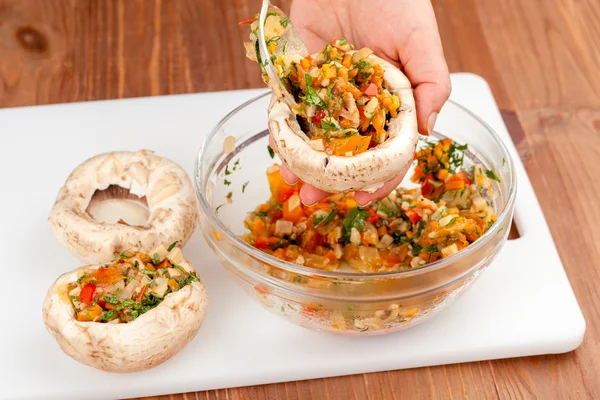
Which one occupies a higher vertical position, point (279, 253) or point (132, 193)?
point (132, 193)

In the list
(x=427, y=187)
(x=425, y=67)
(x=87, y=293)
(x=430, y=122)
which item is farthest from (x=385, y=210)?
(x=87, y=293)

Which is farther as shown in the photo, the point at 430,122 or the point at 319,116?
the point at 430,122

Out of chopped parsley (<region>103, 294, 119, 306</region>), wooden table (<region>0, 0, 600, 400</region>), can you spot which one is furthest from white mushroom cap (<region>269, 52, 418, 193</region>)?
wooden table (<region>0, 0, 600, 400</region>)

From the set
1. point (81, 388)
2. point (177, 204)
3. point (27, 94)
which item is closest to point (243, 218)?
point (177, 204)

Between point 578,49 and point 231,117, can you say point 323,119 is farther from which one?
point 578,49

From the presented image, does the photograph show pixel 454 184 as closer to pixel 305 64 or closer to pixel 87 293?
pixel 305 64

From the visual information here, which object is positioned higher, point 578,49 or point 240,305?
point 240,305
